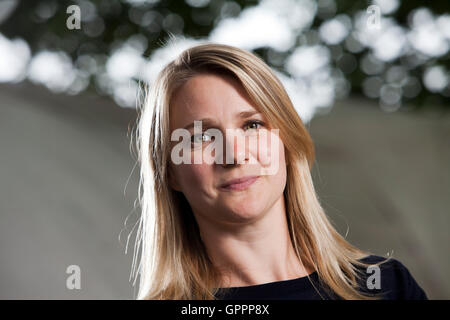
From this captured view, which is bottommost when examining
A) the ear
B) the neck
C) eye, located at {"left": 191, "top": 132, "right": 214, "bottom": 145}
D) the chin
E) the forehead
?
the neck

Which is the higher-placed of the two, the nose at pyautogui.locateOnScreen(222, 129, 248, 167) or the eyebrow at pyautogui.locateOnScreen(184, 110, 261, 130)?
the eyebrow at pyautogui.locateOnScreen(184, 110, 261, 130)

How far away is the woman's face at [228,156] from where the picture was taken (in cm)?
84

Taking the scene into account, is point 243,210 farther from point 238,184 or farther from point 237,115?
point 237,115

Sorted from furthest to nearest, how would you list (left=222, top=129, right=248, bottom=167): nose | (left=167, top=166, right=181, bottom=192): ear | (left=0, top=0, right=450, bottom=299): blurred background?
(left=0, top=0, right=450, bottom=299): blurred background → (left=167, top=166, right=181, bottom=192): ear → (left=222, top=129, right=248, bottom=167): nose

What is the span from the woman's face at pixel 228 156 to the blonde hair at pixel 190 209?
0.10 feet

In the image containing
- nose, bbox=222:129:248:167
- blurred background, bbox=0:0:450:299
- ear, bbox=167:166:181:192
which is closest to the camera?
nose, bbox=222:129:248:167

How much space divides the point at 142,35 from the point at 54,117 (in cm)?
102

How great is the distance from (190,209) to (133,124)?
1.07 metres

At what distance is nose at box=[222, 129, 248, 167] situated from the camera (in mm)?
831

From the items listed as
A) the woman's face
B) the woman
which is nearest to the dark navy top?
the woman

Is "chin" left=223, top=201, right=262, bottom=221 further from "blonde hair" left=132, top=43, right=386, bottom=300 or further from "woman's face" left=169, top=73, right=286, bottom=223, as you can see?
"blonde hair" left=132, top=43, right=386, bottom=300

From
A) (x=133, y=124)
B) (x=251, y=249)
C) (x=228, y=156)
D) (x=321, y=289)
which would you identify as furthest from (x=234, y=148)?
(x=133, y=124)

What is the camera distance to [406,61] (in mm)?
3203

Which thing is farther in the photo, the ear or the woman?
the ear
